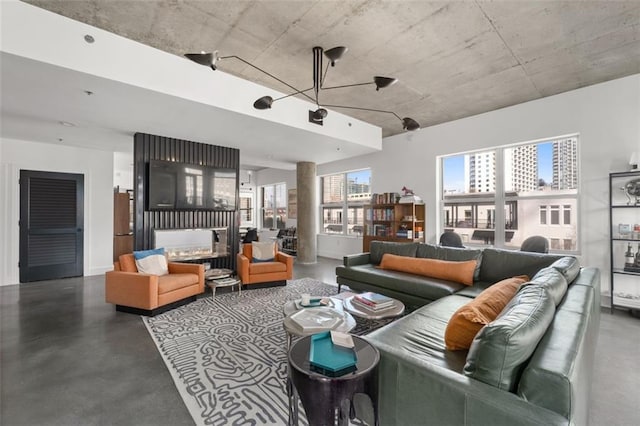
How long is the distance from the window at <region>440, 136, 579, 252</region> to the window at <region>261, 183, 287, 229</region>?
5870 millimetres

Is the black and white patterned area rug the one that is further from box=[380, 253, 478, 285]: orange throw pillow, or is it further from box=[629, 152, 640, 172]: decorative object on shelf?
box=[629, 152, 640, 172]: decorative object on shelf

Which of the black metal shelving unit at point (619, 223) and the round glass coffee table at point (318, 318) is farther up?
the black metal shelving unit at point (619, 223)

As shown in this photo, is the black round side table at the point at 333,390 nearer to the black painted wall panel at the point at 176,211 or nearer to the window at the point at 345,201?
the black painted wall panel at the point at 176,211

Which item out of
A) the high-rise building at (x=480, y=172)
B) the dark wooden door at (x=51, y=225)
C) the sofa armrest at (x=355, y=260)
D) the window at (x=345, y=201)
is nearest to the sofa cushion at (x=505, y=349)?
the sofa armrest at (x=355, y=260)

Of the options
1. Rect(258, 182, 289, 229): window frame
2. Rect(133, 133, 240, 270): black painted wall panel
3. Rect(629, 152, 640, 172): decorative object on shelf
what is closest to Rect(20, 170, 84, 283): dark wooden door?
Rect(133, 133, 240, 270): black painted wall panel

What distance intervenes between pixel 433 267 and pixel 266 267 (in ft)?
8.73

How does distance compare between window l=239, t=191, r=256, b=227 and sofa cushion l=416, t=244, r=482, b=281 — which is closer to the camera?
sofa cushion l=416, t=244, r=482, b=281

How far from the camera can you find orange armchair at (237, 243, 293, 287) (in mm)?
4758

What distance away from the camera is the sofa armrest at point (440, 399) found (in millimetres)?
1062

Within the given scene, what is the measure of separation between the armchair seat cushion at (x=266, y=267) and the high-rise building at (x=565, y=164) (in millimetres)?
4730

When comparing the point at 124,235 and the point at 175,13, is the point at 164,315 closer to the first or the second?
the point at 175,13

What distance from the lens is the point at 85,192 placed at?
19.8 feet

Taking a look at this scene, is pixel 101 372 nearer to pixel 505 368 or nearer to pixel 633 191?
pixel 505 368

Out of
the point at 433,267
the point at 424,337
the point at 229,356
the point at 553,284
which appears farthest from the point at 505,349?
the point at 433,267
